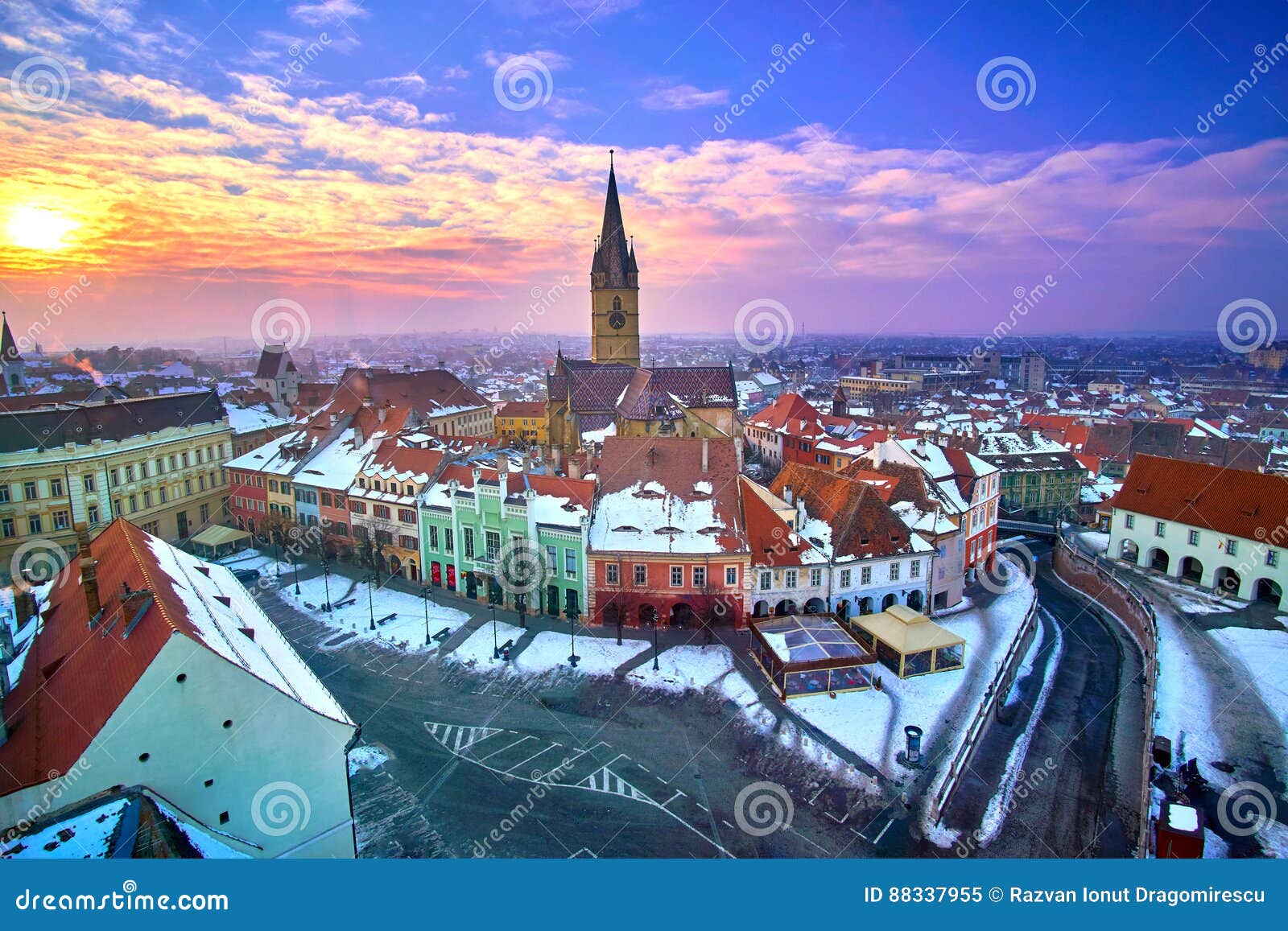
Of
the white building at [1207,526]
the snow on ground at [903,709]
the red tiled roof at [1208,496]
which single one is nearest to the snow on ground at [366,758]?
the snow on ground at [903,709]

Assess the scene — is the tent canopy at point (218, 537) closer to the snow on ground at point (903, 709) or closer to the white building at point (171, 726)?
the white building at point (171, 726)

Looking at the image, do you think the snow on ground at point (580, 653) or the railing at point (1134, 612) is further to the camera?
the snow on ground at point (580, 653)

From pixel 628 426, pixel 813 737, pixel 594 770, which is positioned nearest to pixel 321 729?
pixel 594 770

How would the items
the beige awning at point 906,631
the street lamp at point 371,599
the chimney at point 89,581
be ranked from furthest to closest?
the street lamp at point 371,599
the beige awning at point 906,631
the chimney at point 89,581

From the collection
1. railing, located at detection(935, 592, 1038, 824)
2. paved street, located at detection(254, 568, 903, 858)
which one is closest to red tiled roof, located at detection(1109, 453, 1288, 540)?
railing, located at detection(935, 592, 1038, 824)

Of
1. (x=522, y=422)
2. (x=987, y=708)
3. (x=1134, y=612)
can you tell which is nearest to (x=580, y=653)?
(x=987, y=708)

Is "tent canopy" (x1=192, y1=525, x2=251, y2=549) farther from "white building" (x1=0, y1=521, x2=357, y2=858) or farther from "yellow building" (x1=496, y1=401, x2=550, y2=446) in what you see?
"yellow building" (x1=496, y1=401, x2=550, y2=446)

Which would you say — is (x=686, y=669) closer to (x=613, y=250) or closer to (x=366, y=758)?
Result: (x=366, y=758)
